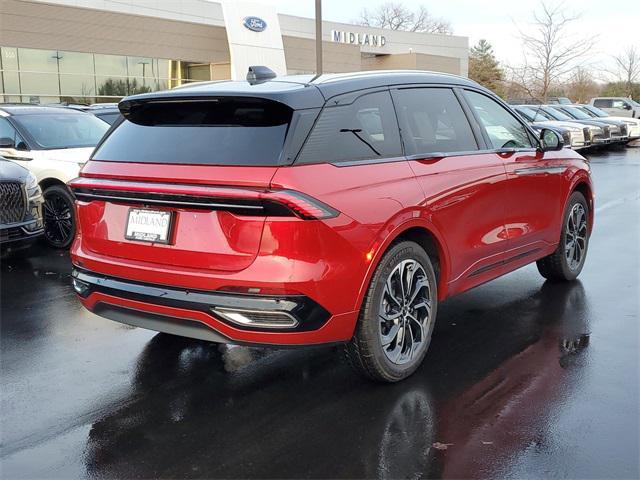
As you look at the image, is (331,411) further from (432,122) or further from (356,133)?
(432,122)

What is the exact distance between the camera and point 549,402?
13.0ft

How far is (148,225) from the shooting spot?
12.7 feet

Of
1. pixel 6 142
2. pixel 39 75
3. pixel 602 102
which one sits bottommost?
pixel 6 142

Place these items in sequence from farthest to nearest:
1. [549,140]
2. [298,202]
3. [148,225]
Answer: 1. [549,140]
2. [148,225]
3. [298,202]

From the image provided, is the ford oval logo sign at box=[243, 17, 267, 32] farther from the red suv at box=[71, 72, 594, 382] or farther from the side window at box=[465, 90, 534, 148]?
the red suv at box=[71, 72, 594, 382]

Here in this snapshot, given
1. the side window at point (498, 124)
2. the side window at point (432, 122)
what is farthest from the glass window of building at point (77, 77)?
the side window at point (432, 122)

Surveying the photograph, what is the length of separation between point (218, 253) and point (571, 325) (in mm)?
3045

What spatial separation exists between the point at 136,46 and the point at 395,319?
133 ft

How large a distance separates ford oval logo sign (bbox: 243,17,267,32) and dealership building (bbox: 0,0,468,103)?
6 centimetres

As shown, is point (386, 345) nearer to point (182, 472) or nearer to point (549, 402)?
point (549, 402)

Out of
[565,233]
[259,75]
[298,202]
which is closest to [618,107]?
[565,233]

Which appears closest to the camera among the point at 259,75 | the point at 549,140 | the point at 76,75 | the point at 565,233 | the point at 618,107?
the point at 259,75

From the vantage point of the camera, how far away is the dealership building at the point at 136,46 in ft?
116

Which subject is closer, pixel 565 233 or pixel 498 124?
pixel 498 124
